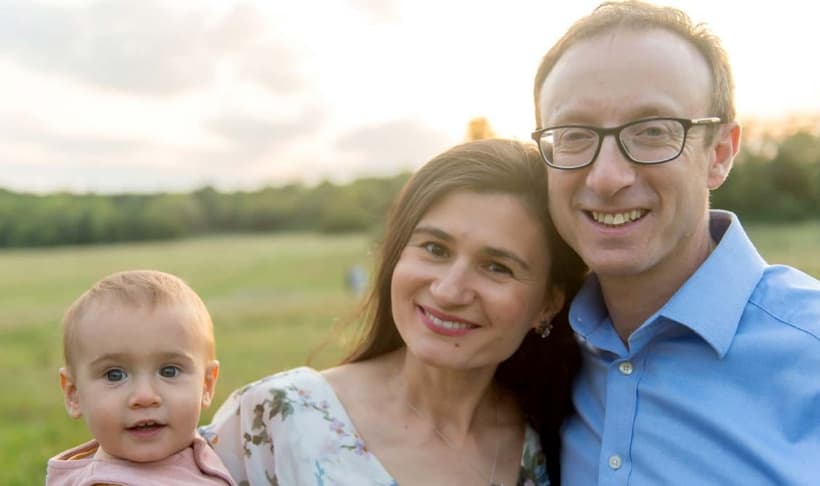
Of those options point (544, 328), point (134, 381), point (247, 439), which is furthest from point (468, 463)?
point (134, 381)

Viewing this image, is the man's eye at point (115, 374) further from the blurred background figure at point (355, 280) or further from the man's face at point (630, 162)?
the blurred background figure at point (355, 280)

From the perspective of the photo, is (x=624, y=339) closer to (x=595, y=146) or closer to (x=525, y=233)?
(x=525, y=233)

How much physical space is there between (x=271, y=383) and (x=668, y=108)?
1791mm

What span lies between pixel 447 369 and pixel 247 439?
32.4 inches

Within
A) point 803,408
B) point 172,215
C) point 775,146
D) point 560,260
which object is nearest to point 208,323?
point 560,260

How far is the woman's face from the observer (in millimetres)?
3043

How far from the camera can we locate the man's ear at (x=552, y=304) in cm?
337

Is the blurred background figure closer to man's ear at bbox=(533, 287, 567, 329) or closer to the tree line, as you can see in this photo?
the tree line

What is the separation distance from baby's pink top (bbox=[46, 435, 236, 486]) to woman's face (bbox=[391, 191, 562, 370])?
0.86 meters

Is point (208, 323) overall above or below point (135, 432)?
above

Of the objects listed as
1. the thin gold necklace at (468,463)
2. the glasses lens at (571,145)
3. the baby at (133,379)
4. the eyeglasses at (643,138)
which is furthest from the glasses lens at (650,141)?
the baby at (133,379)

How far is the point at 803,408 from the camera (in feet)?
8.29

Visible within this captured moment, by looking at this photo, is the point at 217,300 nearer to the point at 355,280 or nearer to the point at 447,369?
the point at 355,280

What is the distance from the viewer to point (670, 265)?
292cm
